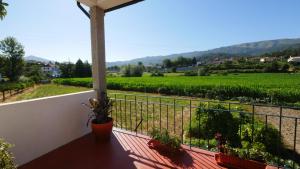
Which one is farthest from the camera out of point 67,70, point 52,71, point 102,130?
point 52,71

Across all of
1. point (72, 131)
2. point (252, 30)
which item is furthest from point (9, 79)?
point (252, 30)

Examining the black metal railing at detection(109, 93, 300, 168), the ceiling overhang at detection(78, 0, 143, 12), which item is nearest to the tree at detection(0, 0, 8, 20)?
the ceiling overhang at detection(78, 0, 143, 12)

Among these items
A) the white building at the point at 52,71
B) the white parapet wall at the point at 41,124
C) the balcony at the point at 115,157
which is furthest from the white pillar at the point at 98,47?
the white building at the point at 52,71

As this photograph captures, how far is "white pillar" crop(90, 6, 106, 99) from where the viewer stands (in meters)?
3.20

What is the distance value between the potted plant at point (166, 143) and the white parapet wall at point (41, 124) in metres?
1.48

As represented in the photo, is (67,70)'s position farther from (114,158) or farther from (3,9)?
(3,9)

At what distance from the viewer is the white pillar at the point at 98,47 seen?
10.5 ft

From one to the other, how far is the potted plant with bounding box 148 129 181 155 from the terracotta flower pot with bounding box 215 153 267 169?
568 millimetres

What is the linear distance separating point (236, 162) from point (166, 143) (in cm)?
92

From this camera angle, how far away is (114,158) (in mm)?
2502

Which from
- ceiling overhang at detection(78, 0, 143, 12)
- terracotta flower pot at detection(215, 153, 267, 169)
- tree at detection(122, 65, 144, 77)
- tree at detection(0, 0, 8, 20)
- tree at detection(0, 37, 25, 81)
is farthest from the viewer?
tree at detection(122, 65, 144, 77)

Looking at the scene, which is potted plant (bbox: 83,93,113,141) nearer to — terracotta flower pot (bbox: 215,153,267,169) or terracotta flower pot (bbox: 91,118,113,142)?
terracotta flower pot (bbox: 91,118,113,142)

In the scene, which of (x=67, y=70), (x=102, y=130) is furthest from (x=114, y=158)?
(x=67, y=70)

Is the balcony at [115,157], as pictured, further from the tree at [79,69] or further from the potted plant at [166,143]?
the tree at [79,69]
